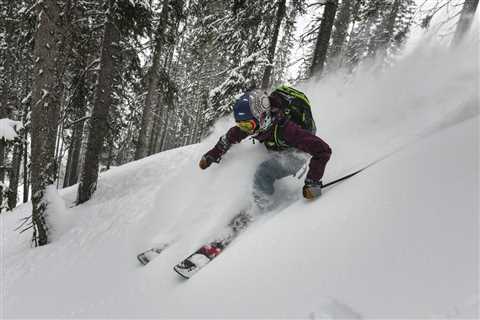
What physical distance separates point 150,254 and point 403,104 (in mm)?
4254

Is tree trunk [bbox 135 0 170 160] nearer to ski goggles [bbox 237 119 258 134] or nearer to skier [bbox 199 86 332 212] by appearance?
skier [bbox 199 86 332 212]

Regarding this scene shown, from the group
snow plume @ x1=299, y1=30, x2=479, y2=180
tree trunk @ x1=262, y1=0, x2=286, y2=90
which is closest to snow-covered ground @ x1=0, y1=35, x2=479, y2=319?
snow plume @ x1=299, y1=30, x2=479, y2=180

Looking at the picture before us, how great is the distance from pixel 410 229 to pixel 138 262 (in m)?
3.22

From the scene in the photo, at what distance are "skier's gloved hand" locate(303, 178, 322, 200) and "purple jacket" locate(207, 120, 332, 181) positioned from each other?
0.05 metres

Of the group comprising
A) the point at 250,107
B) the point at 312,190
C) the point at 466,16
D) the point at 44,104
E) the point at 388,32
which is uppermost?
the point at 466,16

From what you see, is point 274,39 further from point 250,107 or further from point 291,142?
point 291,142

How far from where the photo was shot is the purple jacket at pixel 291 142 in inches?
136

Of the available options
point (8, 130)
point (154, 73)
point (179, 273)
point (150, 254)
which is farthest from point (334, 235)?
point (154, 73)

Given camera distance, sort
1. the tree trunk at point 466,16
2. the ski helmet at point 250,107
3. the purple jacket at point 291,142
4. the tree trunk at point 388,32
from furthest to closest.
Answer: the tree trunk at point 388,32 → the tree trunk at point 466,16 → the ski helmet at point 250,107 → the purple jacket at point 291,142

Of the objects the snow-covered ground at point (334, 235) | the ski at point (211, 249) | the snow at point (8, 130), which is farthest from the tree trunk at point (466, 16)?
the snow at point (8, 130)

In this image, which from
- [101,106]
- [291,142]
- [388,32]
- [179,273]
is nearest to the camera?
[179,273]

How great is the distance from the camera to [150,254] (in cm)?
395

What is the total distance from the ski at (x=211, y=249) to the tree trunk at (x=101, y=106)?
228 inches

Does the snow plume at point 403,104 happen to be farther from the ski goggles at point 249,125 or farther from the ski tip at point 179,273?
the ski tip at point 179,273
